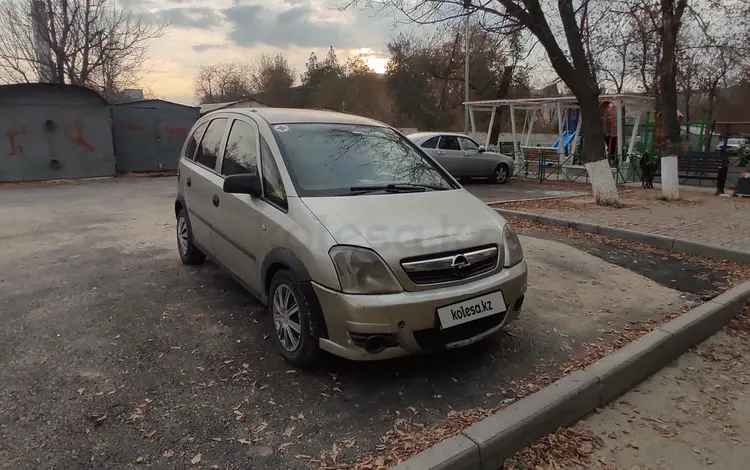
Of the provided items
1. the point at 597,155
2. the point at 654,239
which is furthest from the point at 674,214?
the point at 654,239

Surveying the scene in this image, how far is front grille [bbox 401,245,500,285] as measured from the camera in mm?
3021

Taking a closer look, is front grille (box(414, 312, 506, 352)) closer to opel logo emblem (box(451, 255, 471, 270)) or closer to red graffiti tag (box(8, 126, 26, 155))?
opel logo emblem (box(451, 255, 471, 270))

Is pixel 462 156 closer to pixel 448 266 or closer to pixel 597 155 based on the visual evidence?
pixel 597 155

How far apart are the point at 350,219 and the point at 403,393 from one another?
1131 millimetres

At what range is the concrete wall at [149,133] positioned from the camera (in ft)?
57.8

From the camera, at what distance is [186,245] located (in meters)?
5.62

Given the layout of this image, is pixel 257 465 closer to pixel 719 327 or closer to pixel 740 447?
pixel 740 447

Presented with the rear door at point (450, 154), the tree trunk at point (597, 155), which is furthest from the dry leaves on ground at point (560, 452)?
the rear door at point (450, 154)

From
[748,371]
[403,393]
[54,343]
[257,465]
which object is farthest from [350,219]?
[748,371]

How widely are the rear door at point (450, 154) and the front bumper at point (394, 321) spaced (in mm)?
12034

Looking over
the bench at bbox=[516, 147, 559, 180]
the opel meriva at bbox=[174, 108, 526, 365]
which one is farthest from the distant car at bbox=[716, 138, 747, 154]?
the opel meriva at bbox=[174, 108, 526, 365]

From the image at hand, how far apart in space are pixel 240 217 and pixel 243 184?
15.2 inches

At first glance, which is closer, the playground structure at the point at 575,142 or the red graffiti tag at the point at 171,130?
the playground structure at the point at 575,142

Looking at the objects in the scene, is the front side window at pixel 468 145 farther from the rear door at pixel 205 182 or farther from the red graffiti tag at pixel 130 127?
the red graffiti tag at pixel 130 127
